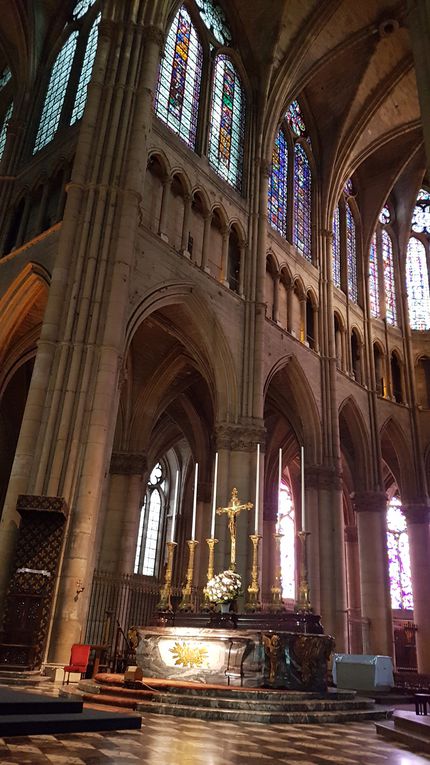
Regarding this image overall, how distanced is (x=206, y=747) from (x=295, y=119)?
2521cm

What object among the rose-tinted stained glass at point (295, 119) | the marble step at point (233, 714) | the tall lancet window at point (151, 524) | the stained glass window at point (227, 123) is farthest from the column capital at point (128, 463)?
the rose-tinted stained glass at point (295, 119)

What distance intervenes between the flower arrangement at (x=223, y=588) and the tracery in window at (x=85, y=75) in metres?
15.0

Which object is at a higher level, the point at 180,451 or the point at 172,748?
the point at 180,451

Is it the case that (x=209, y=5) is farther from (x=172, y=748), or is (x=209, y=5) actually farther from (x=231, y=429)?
(x=172, y=748)

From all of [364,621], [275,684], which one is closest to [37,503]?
[275,684]

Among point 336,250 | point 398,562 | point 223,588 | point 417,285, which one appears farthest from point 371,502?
point 223,588

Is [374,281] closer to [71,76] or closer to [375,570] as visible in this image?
[375,570]

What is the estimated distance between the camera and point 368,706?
31.9 ft

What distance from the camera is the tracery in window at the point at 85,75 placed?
63.4 feet

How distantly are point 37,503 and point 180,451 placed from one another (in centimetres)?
2038

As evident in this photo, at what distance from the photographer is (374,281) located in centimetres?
2858

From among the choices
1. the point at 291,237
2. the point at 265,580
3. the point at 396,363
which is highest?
the point at 291,237

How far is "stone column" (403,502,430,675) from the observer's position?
22875 millimetres

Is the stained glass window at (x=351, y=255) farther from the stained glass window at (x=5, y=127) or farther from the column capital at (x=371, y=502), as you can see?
the stained glass window at (x=5, y=127)
